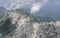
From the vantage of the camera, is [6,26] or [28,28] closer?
[28,28]

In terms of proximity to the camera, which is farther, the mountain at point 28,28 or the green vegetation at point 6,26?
the green vegetation at point 6,26

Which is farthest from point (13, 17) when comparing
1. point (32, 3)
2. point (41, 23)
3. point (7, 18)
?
point (32, 3)

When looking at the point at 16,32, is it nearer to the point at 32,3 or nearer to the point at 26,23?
the point at 26,23

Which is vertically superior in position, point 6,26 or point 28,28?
point 6,26

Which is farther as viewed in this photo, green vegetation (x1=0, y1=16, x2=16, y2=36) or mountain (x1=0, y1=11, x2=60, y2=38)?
green vegetation (x1=0, y1=16, x2=16, y2=36)

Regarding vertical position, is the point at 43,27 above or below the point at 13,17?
below
